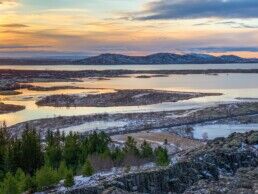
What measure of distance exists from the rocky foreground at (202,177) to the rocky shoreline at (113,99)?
77198 mm

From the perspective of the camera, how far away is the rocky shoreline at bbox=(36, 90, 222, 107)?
121 metres

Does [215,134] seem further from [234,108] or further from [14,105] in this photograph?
[14,105]

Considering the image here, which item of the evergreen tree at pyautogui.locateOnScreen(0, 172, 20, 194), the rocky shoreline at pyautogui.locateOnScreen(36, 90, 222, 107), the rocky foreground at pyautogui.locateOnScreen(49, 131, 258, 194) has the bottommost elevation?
the rocky shoreline at pyautogui.locateOnScreen(36, 90, 222, 107)

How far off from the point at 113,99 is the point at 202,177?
3595 inches

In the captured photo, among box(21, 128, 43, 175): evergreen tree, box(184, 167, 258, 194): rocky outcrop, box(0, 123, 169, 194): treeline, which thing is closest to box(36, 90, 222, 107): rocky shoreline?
box(0, 123, 169, 194): treeline

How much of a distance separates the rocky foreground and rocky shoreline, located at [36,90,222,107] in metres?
77.2

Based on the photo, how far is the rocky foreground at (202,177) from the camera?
3077 cm

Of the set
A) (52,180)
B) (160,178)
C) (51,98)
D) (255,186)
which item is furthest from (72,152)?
(51,98)

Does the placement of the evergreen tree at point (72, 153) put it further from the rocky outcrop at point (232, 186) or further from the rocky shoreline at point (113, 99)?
the rocky shoreline at point (113, 99)

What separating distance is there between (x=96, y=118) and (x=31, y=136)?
1457 inches

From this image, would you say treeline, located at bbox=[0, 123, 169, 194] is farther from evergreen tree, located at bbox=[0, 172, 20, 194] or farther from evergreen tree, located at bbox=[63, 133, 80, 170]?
evergreen tree, located at bbox=[0, 172, 20, 194]

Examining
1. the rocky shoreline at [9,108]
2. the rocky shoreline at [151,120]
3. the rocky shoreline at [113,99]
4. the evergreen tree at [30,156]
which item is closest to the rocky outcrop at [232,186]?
the evergreen tree at [30,156]

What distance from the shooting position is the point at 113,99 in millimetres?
128000

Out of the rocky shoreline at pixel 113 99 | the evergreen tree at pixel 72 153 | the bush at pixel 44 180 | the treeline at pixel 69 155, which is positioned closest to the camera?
the bush at pixel 44 180
